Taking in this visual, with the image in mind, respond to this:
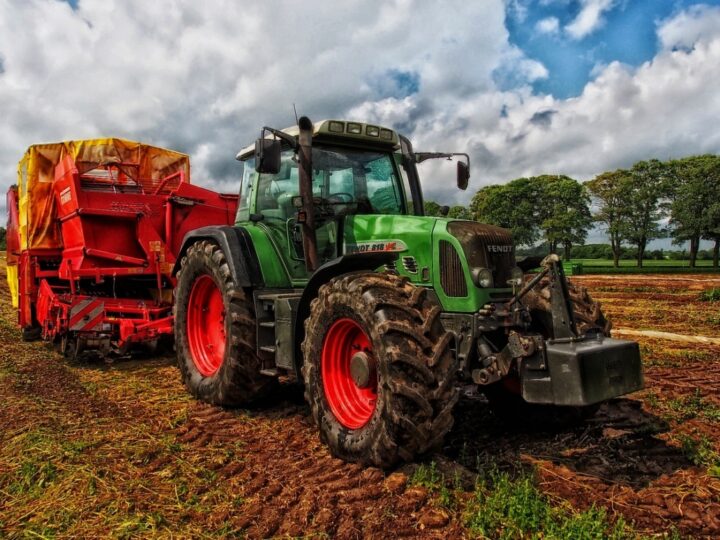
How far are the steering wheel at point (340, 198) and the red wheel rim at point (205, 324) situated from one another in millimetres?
1796

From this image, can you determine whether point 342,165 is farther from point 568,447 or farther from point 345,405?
point 568,447

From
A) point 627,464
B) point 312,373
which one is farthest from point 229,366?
point 627,464

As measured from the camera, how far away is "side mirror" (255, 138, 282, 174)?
179 inches

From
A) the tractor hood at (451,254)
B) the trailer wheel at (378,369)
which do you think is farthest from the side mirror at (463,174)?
the trailer wheel at (378,369)

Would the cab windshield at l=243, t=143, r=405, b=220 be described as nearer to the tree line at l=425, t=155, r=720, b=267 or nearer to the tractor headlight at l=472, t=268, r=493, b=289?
the tractor headlight at l=472, t=268, r=493, b=289

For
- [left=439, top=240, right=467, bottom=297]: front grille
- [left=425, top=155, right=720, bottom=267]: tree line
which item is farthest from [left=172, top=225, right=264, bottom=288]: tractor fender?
[left=425, top=155, right=720, bottom=267]: tree line

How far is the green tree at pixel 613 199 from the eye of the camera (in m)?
47.9

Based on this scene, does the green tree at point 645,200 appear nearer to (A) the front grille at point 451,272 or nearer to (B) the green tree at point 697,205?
(B) the green tree at point 697,205

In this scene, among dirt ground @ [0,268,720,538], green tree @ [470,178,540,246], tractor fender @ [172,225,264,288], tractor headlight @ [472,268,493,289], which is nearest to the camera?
dirt ground @ [0,268,720,538]

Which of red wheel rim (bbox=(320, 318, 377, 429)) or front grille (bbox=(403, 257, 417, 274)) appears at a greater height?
front grille (bbox=(403, 257, 417, 274))

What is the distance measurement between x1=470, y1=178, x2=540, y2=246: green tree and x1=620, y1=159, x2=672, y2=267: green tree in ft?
28.0

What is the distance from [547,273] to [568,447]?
140 centimetres

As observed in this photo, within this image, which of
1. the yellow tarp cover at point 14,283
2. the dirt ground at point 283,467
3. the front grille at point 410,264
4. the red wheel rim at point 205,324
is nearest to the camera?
the dirt ground at point 283,467

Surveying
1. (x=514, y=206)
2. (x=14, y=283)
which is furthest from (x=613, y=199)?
(x=14, y=283)
